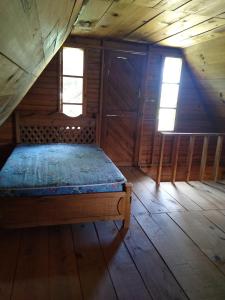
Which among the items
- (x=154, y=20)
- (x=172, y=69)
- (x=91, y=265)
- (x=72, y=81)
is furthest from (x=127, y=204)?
(x=172, y=69)

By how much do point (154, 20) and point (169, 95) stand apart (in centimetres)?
183

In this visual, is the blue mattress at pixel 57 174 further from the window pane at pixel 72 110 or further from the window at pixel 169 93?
the window at pixel 169 93

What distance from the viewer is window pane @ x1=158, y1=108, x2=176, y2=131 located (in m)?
4.30

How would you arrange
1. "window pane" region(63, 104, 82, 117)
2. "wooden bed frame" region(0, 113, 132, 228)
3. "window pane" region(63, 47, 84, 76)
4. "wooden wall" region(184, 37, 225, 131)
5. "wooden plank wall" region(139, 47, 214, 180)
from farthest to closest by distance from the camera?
"wooden plank wall" region(139, 47, 214, 180)
"window pane" region(63, 104, 82, 117)
"window pane" region(63, 47, 84, 76)
"wooden wall" region(184, 37, 225, 131)
"wooden bed frame" region(0, 113, 132, 228)

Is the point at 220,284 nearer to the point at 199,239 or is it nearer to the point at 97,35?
the point at 199,239

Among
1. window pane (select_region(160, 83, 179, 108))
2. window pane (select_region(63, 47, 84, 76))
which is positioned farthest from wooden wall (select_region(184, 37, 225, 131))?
window pane (select_region(63, 47, 84, 76))

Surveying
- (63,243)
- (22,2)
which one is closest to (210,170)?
(63,243)

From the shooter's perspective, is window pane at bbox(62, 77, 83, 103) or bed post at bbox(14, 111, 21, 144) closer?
bed post at bbox(14, 111, 21, 144)

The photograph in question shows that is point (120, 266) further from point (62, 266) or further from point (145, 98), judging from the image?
point (145, 98)

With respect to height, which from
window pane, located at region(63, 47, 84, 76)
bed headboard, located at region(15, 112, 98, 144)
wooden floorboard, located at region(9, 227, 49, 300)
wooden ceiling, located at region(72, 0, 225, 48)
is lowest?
wooden floorboard, located at region(9, 227, 49, 300)

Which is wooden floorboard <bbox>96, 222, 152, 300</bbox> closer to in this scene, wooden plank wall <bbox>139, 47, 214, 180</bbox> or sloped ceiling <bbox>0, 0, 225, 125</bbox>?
sloped ceiling <bbox>0, 0, 225, 125</bbox>

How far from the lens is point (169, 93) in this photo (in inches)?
167

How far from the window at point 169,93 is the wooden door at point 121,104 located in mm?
480

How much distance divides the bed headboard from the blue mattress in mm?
631
